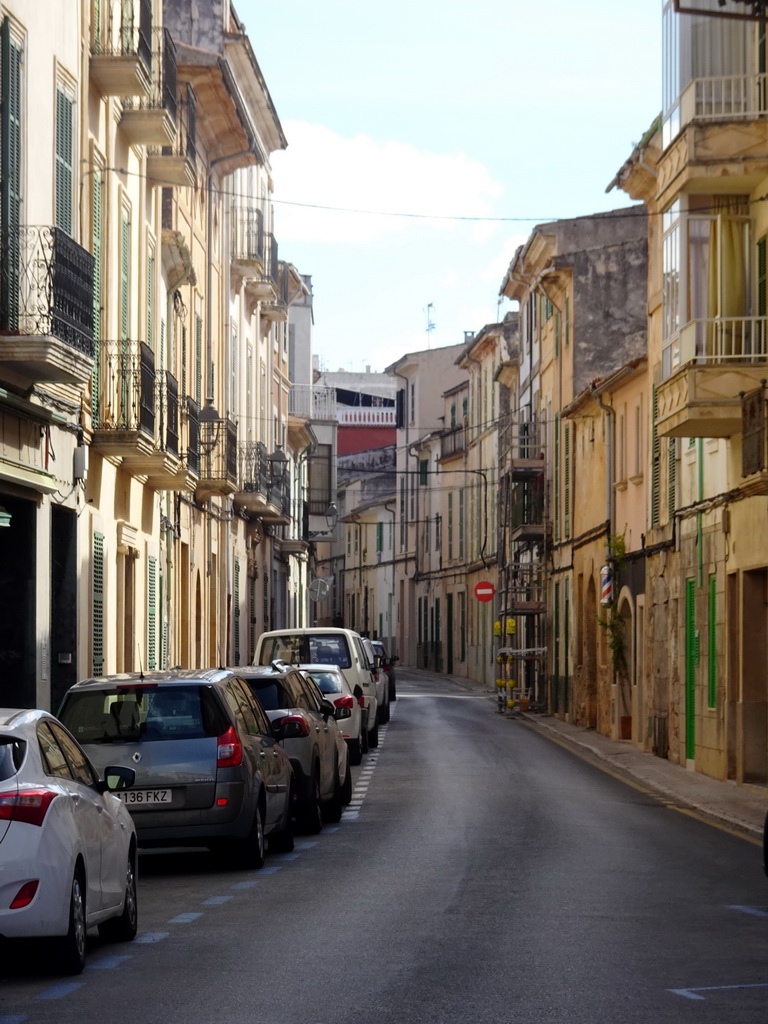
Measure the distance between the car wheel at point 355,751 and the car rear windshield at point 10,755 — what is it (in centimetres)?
1806

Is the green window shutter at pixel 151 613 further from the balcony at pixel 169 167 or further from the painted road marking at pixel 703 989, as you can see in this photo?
the painted road marking at pixel 703 989

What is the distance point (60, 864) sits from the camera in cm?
919

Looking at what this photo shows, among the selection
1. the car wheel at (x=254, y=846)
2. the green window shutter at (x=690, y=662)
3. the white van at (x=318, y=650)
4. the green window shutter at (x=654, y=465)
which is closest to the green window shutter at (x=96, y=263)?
the white van at (x=318, y=650)

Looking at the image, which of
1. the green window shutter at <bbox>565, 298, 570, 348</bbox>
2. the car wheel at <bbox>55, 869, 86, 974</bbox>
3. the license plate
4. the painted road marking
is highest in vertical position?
the green window shutter at <bbox>565, 298, 570, 348</bbox>

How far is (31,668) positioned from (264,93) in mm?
24275

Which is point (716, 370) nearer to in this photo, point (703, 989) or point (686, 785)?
point (686, 785)

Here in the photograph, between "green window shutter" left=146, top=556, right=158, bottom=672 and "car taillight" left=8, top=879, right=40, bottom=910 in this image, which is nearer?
"car taillight" left=8, top=879, right=40, bottom=910

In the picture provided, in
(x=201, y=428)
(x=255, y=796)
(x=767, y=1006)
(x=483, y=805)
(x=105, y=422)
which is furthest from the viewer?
(x=201, y=428)

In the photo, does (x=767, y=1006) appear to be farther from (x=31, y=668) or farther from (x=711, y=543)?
(x=711, y=543)

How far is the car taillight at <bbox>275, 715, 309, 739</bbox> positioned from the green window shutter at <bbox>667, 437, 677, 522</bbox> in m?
14.0

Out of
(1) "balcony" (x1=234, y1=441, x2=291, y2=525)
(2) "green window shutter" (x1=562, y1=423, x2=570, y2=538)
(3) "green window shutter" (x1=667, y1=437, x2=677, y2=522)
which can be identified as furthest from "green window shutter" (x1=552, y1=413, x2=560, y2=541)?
(3) "green window shutter" (x1=667, y1=437, x2=677, y2=522)

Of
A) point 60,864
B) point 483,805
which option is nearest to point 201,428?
point 483,805

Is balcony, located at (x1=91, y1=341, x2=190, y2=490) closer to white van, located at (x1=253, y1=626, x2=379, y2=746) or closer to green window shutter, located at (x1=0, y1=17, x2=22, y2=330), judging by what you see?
green window shutter, located at (x1=0, y1=17, x2=22, y2=330)

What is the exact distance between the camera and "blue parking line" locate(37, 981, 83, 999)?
349 inches
